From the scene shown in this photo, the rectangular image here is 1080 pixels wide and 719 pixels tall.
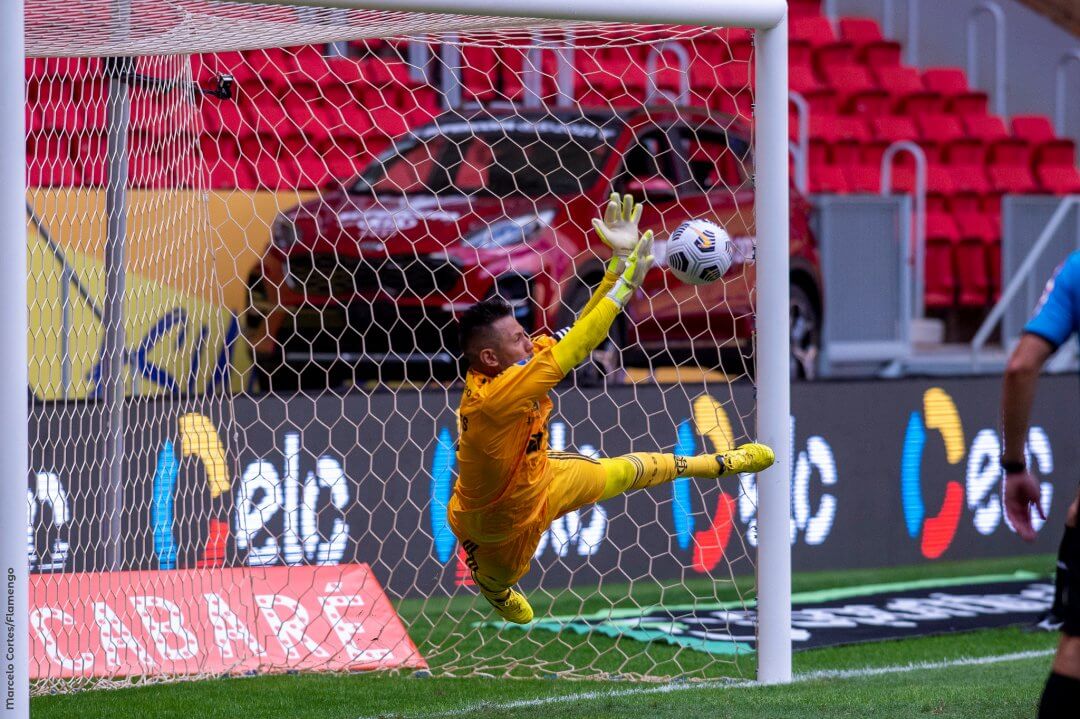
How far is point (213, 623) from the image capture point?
6.12 metres

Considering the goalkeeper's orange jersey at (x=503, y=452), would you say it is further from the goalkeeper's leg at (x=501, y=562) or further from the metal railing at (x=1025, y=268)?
the metal railing at (x=1025, y=268)

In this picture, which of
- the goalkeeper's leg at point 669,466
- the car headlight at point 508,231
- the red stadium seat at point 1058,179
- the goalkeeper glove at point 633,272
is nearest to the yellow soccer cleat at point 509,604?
the goalkeeper's leg at point 669,466

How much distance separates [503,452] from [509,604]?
667 mm

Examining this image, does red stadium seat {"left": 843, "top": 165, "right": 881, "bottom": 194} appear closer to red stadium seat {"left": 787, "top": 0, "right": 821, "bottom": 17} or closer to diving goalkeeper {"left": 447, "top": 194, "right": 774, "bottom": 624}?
red stadium seat {"left": 787, "top": 0, "right": 821, "bottom": 17}

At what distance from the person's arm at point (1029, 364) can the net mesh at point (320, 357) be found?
91.5 inches

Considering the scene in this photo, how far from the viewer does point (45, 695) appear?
5523 mm

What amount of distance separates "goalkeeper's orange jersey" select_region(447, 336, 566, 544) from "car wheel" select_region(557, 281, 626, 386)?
10.0 feet

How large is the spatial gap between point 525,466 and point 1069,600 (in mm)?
2052

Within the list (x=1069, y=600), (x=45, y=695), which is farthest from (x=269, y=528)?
(x=1069, y=600)

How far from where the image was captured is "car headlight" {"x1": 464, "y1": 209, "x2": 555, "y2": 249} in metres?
8.52

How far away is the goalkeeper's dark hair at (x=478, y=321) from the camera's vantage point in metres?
5.03

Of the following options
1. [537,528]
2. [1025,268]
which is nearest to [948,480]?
[1025,268]

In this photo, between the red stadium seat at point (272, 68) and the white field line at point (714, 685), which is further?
the red stadium seat at point (272, 68)

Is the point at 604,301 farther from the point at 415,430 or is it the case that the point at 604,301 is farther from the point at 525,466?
the point at 415,430
